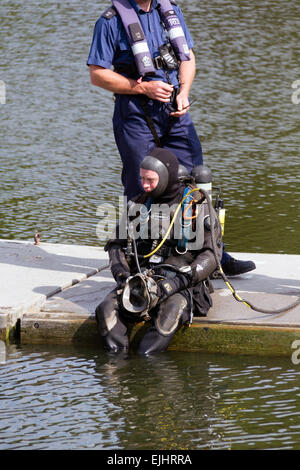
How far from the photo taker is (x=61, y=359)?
561 cm

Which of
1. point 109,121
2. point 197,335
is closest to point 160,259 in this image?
point 197,335

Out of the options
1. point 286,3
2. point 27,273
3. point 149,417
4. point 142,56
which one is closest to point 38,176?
point 27,273

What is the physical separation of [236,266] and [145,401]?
166cm

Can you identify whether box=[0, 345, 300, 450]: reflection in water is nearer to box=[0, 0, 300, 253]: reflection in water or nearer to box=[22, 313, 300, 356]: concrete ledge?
box=[22, 313, 300, 356]: concrete ledge

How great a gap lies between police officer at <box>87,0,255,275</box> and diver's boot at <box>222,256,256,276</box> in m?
0.74

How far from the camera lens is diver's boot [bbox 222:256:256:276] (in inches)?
254

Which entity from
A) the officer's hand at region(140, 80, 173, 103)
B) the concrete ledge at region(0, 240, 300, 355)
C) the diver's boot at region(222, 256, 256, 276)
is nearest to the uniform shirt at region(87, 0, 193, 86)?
the officer's hand at region(140, 80, 173, 103)

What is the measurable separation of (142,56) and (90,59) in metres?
0.35

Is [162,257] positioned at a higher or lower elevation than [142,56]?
lower

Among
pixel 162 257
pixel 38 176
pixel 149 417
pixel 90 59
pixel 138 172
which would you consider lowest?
pixel 38 176

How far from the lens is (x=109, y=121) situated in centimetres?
1275

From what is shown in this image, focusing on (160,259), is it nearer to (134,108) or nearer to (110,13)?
(134,108)
